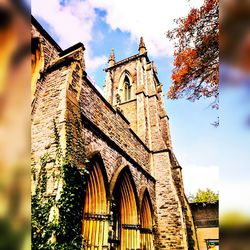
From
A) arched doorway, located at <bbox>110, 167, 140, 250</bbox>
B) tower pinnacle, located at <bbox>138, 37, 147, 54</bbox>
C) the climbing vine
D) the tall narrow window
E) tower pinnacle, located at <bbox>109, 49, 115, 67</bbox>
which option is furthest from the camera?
tower pinnacle, located at <bbox>109, 49, 115, 67</bbox>

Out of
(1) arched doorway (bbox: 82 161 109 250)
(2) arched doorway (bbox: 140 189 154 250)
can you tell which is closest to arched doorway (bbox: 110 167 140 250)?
(2) arched doorway (bbox: 140 189 154 250)

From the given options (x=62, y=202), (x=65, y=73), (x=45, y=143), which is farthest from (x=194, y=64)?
(x=62, y=202)

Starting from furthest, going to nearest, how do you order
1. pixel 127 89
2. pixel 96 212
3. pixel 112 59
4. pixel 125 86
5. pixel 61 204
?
pixel 112 59
pixel 125 86
pixel 127 89
pixel 96 212
pixel 61 204

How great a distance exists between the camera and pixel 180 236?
11016 millimetres

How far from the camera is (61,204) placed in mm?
4340

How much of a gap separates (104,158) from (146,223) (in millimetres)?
4885

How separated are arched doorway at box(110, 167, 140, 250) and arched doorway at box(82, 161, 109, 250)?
1.63 meters

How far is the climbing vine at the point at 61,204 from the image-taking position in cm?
412

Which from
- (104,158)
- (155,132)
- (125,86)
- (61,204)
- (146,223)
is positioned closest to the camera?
(61,204)

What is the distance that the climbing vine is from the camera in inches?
162

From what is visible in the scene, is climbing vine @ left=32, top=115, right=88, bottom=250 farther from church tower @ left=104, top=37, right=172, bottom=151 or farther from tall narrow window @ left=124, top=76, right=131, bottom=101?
tall narrow window @ left=124, top=76, right=131, bottom=101

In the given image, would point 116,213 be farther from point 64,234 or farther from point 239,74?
point 239,74

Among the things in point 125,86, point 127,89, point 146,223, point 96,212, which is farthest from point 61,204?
point 125,86

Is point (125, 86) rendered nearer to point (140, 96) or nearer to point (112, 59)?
point (112, 59)
